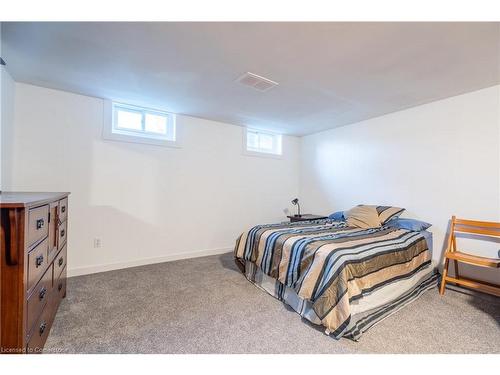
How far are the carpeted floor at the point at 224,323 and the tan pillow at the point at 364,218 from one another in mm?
885

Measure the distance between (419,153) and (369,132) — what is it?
0.78m

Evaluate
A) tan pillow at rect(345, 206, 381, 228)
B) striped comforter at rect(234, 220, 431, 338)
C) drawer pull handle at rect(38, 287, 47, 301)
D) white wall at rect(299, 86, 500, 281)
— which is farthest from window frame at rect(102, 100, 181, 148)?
white wall at rect(299, 86, 500, 281)

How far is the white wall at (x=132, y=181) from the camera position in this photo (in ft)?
8.19

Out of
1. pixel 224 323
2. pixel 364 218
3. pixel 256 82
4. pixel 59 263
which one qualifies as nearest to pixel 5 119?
pixel 59 263

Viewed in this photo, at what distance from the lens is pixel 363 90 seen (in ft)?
8.06

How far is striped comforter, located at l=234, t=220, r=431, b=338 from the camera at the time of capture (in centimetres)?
164

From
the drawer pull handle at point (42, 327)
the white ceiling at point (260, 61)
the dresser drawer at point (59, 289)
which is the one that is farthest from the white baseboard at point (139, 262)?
the white ceiling at point (260, 61)

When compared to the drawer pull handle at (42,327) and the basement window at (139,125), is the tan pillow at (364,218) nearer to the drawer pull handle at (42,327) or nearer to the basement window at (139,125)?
the basement window at (139,125)

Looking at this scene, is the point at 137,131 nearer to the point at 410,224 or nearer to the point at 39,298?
the point at 39,298

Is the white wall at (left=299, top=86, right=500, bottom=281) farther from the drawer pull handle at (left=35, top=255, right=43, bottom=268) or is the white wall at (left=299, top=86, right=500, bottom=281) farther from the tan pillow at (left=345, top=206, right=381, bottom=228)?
the drawer pull handle at (left=35, top=255, right=43, bottom=268)

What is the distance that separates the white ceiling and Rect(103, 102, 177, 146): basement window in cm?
23

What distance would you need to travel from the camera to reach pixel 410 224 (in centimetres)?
274

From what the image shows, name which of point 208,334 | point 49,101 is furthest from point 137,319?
point 49,101
